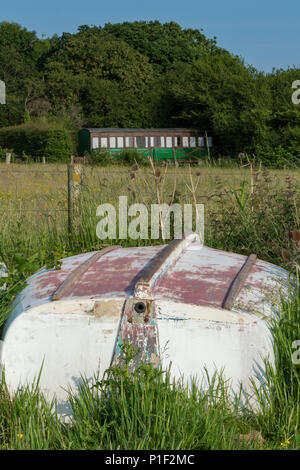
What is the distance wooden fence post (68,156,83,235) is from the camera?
19.6 ft

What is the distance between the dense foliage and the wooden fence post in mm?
19063

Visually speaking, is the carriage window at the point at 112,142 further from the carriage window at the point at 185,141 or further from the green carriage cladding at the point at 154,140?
the carriage window at the point at 185,141

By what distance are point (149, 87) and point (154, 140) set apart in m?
13.0

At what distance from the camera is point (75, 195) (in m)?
6.11

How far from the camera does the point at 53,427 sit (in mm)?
2361

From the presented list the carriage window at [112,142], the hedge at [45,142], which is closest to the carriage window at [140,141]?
the carriage window at [112,142]

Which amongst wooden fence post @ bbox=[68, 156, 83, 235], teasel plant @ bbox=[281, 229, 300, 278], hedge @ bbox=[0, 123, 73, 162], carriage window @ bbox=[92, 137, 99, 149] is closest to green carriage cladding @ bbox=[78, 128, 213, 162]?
carriage window @ bbox=[92, 137, 99, 149]

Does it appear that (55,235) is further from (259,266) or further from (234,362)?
(234,362)

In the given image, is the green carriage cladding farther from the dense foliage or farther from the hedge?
the hedge

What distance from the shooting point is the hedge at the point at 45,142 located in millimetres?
33406

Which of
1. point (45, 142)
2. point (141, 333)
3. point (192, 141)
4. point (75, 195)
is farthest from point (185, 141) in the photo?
point (141, 333)

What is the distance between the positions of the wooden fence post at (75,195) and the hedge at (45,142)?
26.2 metres

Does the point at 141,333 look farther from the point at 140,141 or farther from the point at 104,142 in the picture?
the point at 140,141
